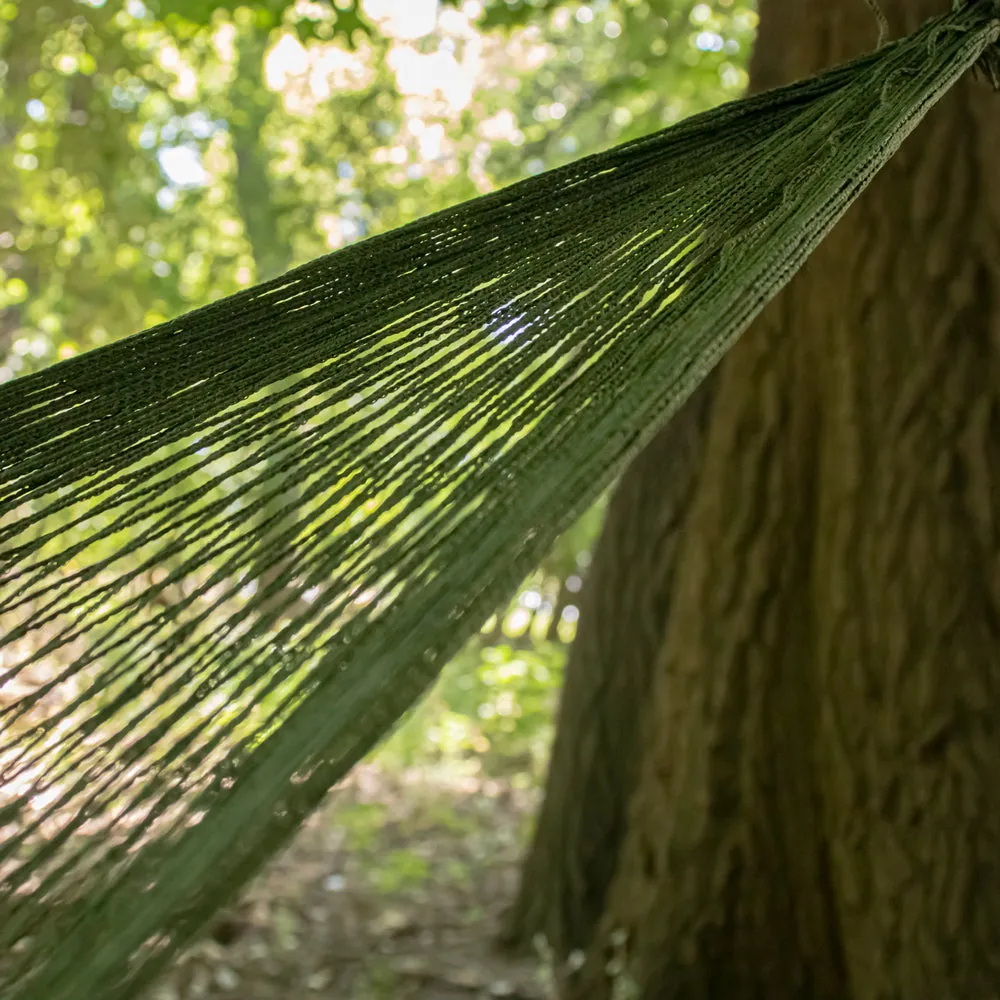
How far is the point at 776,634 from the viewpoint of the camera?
1412 millimetres

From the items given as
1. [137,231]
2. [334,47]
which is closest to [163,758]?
[137,231]

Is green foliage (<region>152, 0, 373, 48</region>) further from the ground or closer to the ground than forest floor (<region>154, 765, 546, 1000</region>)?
further from the ground

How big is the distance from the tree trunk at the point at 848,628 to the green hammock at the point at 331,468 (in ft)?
1.29

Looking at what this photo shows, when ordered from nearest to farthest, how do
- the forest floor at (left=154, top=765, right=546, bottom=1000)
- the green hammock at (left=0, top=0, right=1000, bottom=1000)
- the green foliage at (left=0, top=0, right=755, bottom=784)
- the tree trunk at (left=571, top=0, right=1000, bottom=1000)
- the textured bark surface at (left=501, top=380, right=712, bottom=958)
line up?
the green hammock at (left=0, top=0, right=1000, bottom=1000) < the tree trunk at (left=571, top=0, right=1000, bottom=1000) < the textured bark surface at (left=501, top=380, right=712, bottom=958) < the forest floor at (left=154, top=765, right=546, bottom=1000) < the green foliage at (left=0, top=0, right=755, bottom=784)

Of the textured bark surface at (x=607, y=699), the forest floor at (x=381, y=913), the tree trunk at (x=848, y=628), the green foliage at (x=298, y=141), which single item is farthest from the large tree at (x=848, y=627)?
the green foliage at (x=298, y=141)

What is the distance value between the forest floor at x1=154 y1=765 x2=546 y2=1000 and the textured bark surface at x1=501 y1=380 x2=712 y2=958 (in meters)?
0.18

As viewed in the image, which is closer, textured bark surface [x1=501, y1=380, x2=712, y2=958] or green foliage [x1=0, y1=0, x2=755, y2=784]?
textured bark surface [x1=501, y1=380, x2=712, y2=958]

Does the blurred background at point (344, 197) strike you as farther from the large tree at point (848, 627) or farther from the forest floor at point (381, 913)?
the large tree at point (848, 627)

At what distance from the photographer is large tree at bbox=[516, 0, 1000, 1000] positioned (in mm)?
1227

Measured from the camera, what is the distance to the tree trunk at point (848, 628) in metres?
1.23

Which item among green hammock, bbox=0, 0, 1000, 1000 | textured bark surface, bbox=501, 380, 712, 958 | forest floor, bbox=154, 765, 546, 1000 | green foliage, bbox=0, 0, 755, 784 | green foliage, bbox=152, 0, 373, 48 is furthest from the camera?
green foliage, bbox=0, 0, 755, 784

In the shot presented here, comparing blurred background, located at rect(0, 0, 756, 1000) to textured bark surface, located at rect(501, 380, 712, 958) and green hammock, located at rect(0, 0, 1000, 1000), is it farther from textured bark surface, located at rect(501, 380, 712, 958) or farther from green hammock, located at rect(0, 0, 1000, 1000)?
green hammock, located at rect(0, 0, 1000, 1000)

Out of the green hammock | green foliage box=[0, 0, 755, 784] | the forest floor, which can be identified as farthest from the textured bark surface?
the green hammock

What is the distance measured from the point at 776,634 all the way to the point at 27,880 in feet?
3.70
